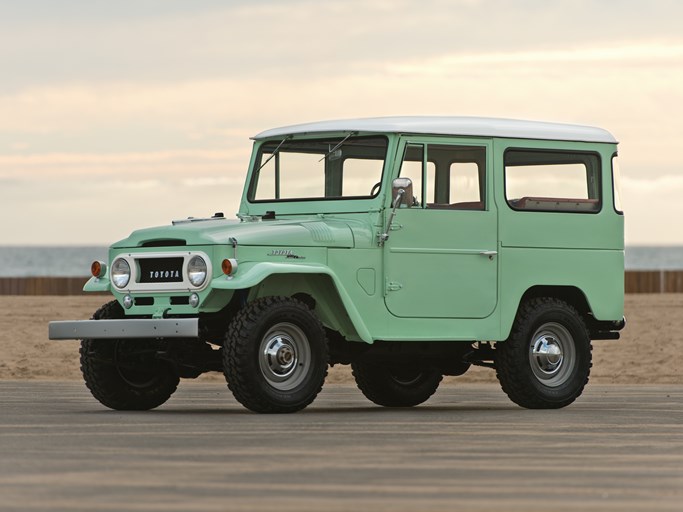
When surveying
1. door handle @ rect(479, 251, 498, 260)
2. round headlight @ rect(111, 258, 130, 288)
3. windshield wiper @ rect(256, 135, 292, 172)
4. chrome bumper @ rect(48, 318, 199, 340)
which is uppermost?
windshield wiper @ rect(256, 135, 292, 172)

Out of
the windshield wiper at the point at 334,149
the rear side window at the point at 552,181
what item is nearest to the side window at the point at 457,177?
the rear side window at the point at 552,181

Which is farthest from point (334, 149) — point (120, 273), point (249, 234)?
point (120, 273)

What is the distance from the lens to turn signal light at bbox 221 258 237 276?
48.3 ft

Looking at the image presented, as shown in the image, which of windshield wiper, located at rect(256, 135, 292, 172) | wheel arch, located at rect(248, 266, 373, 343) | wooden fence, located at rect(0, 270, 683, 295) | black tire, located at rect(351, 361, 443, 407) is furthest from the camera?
wooden fence, located at rect(0, 270, 683, 295)

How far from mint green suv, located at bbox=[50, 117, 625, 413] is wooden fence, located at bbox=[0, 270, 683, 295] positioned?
2723 cm

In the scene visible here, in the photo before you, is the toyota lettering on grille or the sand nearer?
the toyota lettering on grille

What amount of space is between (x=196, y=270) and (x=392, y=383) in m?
3.44

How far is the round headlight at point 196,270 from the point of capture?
49.0ft

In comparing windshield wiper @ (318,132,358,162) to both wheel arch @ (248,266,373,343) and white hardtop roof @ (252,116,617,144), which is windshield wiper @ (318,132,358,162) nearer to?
white hardtop roof @ (252,116,617,144)

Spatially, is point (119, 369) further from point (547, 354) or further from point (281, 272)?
point (547, 354)

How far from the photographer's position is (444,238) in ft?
53.6

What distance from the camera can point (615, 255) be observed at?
17578 mm

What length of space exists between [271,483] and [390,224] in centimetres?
663

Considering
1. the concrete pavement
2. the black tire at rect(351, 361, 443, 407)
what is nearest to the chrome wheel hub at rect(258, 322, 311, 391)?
the concrete pavement
